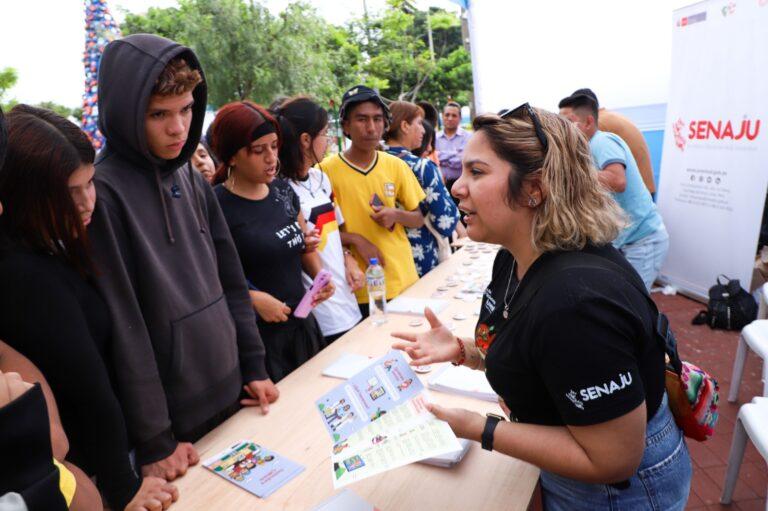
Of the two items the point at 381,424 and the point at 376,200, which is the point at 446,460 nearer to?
the point at 381,424

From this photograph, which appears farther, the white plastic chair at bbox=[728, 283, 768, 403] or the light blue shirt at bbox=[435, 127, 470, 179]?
the light blue shirt at bbox=[435, 127, 470, 179]

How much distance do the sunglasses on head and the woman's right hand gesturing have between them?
62 centimetres

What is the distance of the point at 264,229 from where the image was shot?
2.15 metres

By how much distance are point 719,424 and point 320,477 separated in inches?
108

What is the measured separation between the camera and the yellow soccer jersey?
9.82ft

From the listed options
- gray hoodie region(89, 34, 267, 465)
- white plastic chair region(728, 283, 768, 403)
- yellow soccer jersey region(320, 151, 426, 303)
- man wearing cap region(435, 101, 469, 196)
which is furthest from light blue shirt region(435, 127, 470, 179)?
gray hoodie region(89, 34, 267, 465)

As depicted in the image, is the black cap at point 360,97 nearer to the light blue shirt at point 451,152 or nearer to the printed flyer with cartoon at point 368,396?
the printed flyer with cartoon at point 368,396

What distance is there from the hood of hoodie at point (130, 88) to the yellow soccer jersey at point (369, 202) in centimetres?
153

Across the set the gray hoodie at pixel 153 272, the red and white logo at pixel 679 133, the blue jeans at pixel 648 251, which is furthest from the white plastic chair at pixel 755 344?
the gray hoodie at pixel 153 272

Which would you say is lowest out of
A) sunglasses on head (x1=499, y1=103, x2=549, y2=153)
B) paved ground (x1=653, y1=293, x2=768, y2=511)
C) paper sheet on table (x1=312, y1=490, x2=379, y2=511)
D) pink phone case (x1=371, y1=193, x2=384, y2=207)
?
paved ground (x1=653, y1=293, x2=768, y2=511)

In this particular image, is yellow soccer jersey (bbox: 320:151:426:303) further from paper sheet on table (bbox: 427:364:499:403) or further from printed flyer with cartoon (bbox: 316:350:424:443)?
printed flyer with cartoon (bbox: 316:350:424:443)

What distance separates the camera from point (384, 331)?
238cm

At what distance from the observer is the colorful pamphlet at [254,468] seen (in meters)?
1.37

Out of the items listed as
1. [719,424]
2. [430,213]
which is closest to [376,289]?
[430,213]
